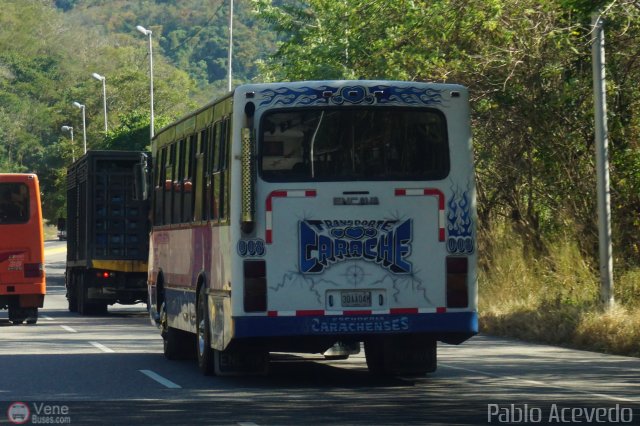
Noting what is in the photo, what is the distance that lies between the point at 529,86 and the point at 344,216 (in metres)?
12.3

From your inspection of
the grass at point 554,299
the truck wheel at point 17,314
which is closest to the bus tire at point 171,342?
the grass at point 554,299

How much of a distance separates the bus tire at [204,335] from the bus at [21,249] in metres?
11.8

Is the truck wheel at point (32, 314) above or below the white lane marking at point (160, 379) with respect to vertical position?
above

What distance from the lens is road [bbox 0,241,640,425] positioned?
12992 mm

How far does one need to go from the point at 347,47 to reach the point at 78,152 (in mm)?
81509

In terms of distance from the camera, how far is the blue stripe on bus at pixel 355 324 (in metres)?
15.0

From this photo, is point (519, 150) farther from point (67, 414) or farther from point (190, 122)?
point (67, 414)

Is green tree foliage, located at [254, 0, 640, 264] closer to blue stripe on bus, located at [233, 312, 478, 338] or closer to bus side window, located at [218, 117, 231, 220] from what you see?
bus side window, located at [218, 117, 231, 220]

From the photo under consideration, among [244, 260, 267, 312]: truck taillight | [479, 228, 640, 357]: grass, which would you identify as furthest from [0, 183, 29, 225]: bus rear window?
[244, 260, 267, 312]: truck taillight

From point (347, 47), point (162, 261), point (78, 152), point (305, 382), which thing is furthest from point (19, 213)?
point (78, 152)

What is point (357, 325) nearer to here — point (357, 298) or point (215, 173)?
point (357, 298)

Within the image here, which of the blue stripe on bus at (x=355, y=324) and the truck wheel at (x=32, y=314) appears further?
the truck wheel at (x=32, y=314)

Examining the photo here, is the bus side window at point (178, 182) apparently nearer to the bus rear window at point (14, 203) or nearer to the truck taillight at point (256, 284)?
the truck taillight at point (256, 284)

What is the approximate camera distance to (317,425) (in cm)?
1237
